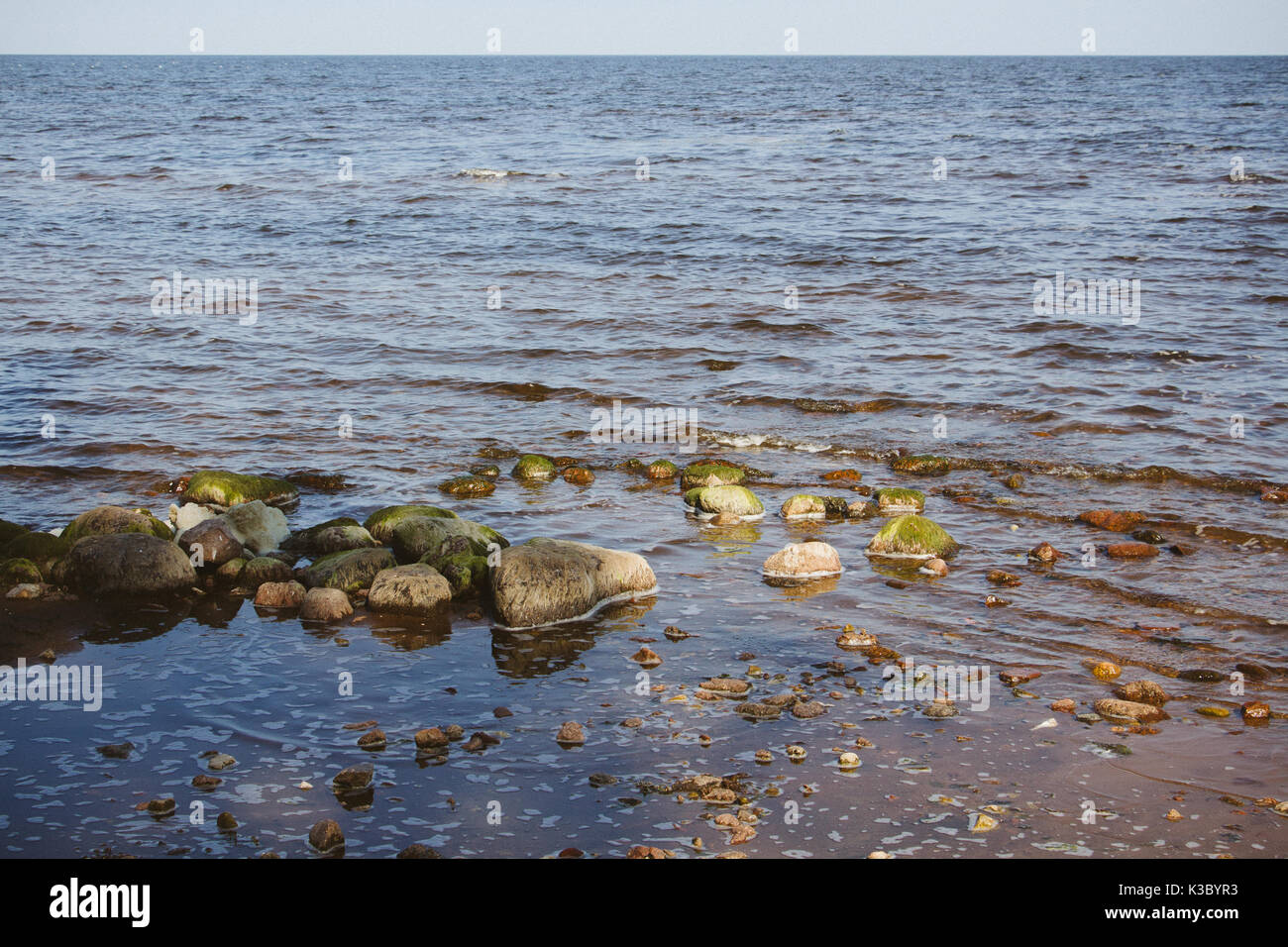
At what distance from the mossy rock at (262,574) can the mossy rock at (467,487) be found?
279 cm

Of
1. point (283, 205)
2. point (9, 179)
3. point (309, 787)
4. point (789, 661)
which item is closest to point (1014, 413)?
point (789, 661)

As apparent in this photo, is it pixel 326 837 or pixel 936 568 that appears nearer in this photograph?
pixel 326 837

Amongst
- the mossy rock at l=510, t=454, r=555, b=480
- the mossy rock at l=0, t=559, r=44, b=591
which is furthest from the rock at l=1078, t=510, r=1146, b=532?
the mossy rock at l=0, t=559, r=44, b=591

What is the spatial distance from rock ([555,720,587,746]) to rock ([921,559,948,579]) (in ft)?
14.1

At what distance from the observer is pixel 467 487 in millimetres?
12297

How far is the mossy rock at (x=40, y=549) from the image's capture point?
9672 millimetres

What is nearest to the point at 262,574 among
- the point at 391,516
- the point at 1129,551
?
the point at 391,516

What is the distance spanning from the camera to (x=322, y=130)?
54188 mm

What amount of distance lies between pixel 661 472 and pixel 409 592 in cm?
451

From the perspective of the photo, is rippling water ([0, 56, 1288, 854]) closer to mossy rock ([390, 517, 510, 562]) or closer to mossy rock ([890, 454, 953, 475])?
mossy rock ([890, 454, 953, 475])

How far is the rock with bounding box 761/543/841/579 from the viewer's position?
33.0 feet

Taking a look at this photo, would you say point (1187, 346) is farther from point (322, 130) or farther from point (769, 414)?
point (322, 130)

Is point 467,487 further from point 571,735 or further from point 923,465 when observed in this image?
point 571,735

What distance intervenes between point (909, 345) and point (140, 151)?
3801 cm
